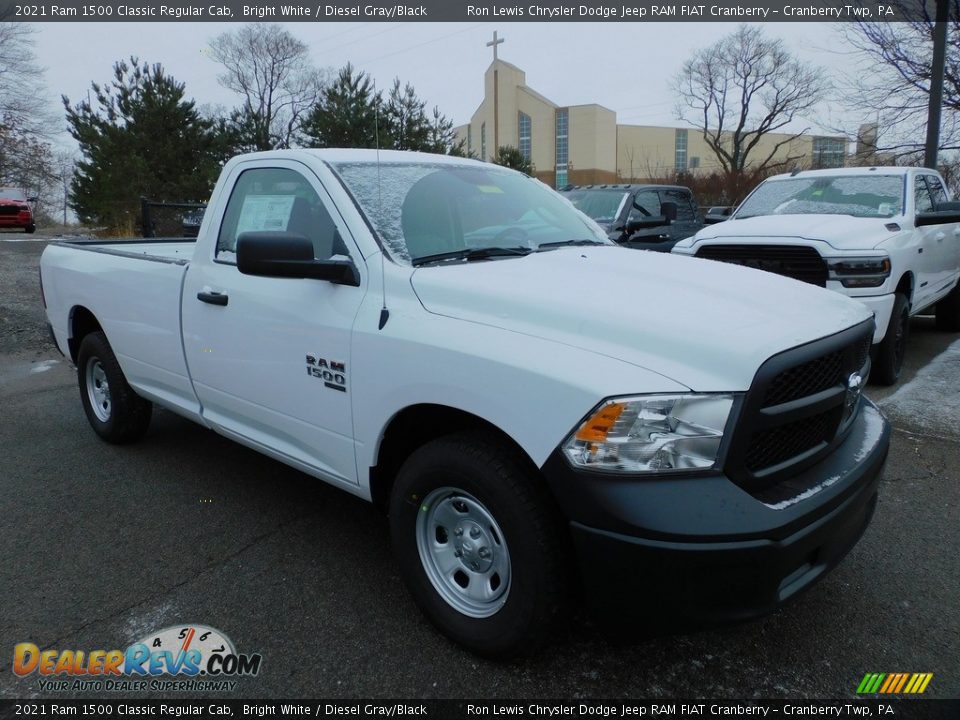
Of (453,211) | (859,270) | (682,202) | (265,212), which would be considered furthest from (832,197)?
(265,212)

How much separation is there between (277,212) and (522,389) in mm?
1882

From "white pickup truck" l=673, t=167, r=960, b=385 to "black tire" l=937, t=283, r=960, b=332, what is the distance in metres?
0.28

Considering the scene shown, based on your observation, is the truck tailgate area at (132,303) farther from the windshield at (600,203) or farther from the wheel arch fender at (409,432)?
the windshield at (600,203)

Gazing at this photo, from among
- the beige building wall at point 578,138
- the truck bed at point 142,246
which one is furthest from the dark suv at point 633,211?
the beige building wall at point 578,138

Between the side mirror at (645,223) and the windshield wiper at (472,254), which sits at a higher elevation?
the side mirror at (645,223)

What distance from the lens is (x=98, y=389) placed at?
5.04 m

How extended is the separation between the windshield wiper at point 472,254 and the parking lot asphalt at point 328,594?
1416 mm

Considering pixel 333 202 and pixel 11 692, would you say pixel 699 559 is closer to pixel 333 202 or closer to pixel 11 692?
pixel 333 202

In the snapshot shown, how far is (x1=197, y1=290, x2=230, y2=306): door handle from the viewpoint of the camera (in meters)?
3.45

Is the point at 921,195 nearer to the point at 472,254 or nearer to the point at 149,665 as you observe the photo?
the point at 472,254

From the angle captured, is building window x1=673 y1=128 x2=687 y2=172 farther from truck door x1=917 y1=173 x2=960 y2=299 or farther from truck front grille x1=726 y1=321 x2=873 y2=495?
truck front grille x1=726 y1=321 x2=873 y2=495

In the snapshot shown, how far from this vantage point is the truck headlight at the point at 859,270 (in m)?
5.73

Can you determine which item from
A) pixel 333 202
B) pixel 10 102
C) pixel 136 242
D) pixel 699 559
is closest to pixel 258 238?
pixel 333 202

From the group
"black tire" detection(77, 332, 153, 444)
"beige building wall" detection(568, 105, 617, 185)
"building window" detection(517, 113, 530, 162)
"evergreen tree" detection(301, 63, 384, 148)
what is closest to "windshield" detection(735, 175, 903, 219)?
"black tire" detection(77, 332, 153, 444)
